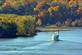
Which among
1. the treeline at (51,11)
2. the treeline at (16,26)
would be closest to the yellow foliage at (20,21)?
A: the treeline at (16,26)

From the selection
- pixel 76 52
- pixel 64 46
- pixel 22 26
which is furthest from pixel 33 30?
pixel 76 52

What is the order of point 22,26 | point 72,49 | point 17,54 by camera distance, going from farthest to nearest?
point 22,26
point 72,49
point 17,54

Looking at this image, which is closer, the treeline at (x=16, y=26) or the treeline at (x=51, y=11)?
the treeline at (x=16, y=26)

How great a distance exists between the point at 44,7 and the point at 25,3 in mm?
7432

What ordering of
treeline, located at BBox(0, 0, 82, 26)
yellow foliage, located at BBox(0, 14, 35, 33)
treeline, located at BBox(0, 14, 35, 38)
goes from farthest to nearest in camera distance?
treeline, located at BBox(0, 0, 82, 26)
yellow foliage, located at BBox(0, 14, 35, 33)
treeline, located at BBox(0, 14, 35, 38)

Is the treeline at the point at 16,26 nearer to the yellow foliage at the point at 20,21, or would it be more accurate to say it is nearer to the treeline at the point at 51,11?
the yellow foliage at the point at 20,21

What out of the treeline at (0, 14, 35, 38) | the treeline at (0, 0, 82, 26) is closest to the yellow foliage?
the treeline at (0, 14, 35, 38)

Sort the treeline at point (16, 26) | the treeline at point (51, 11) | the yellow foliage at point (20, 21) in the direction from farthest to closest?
the treeline at point (51, 11) → the yellow foliage at point (20, 21) → the treeline at point (16, 26)

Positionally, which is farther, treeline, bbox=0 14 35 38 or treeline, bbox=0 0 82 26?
treeline, bbox=0 0 82 26

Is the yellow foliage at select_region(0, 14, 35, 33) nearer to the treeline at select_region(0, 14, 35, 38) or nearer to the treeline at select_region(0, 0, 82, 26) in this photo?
the treeline at select_region(0, 14, 35, 38)

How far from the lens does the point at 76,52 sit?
79125 millimetres

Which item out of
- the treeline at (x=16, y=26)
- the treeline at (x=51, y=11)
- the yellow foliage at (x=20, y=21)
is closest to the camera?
the treeline at (x=16, y=26)

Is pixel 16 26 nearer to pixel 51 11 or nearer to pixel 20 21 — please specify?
pixel 20 21

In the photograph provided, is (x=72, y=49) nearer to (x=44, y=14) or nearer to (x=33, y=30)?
(x=33, y=30)
